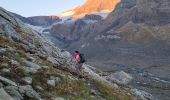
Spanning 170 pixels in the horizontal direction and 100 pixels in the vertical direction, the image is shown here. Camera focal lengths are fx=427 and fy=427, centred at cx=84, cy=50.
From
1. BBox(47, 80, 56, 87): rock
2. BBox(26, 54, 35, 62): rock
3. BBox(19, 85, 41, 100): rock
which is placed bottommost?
BBox(47, 80, 56, 87): rock

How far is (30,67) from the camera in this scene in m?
30.3

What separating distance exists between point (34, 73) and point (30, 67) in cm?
114

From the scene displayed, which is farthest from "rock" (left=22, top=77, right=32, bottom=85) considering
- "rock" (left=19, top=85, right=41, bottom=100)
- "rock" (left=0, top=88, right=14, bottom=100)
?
"rock" (left=0, top=88, right=14, bottom=100)

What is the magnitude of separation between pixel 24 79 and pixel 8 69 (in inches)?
50.8

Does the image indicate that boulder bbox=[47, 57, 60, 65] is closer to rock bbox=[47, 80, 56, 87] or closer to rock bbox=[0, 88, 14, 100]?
rock bbox=[47, 80, 56, 87]

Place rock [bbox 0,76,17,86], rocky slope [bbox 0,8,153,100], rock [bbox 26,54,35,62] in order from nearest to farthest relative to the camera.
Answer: rock [bbox 0,76,17,86] → rocky slope [bbox 0,8,153,100] → rock [bbox 26,54,35,62]

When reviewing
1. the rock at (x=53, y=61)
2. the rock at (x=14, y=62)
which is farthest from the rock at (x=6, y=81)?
the rock at (x=53, y=61)

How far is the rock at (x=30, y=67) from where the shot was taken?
2937 centimetres

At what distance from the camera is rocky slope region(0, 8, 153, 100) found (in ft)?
85.7

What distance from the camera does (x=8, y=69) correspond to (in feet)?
91.0

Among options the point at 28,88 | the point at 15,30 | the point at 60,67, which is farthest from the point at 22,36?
the point at 28,88

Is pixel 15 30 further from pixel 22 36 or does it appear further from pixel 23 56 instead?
pixel 23 56

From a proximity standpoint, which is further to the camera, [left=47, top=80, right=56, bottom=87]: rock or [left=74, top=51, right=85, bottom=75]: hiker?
[left=74, top=51, right=85, bottom=75]: hiker

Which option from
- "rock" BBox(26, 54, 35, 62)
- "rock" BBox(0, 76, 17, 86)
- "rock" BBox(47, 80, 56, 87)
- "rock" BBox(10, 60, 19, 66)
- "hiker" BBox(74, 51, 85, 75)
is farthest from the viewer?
"hiker" BBox(74, 51, 85, 75)
